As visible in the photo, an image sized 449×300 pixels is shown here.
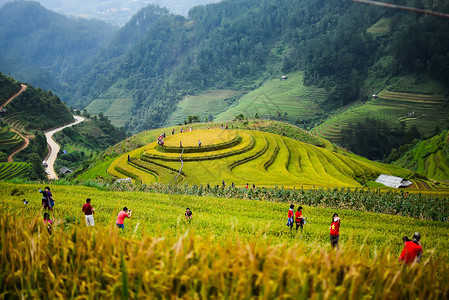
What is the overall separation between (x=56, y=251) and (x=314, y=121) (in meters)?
118

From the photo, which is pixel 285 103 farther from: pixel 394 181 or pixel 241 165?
pixel 241 165

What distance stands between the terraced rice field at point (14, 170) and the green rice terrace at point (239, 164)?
2687 centimetres

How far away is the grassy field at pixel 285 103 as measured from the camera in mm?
117062

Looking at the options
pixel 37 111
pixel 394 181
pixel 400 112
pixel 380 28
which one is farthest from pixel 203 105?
pixel 394 181

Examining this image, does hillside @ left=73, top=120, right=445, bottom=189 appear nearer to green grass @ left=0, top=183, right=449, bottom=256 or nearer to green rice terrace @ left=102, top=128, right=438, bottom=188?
green rice terrace @ left=102, top=128, right=438, bottom=188

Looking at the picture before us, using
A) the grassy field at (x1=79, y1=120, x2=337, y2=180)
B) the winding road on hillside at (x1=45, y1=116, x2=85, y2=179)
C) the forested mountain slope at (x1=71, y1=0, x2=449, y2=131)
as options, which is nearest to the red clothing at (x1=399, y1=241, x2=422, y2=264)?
the grassy field at (x1=79, y1=120, x2=337, y2=180)

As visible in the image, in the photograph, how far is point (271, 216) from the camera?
14242 millimetres

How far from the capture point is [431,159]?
62.0 meters

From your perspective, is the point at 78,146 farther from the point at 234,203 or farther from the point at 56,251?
the point at 56,251

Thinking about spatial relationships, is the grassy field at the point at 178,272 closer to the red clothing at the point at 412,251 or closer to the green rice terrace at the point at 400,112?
the red clothing at the point at 412,251

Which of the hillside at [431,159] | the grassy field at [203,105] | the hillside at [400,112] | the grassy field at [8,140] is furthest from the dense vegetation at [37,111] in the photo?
the hillside at [431,159]

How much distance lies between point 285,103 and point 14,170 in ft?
318

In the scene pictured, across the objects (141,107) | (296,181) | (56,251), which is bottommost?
(296,181)

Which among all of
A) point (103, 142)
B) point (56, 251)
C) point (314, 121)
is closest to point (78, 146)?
point (103, 142)
